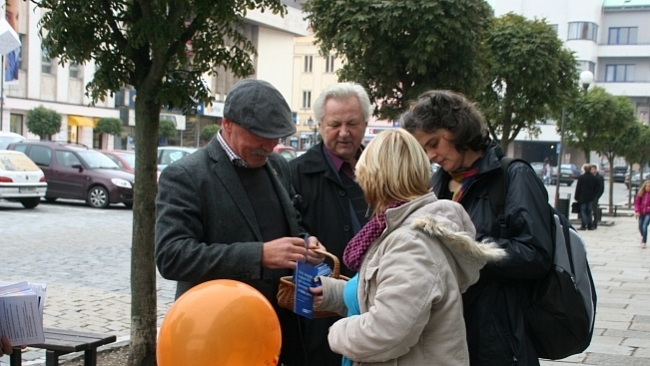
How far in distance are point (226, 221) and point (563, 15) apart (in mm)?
70420

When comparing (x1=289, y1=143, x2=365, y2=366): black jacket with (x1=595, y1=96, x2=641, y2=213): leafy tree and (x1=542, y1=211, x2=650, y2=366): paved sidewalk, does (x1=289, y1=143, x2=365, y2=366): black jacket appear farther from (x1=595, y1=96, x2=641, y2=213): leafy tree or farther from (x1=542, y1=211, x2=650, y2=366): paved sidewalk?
(x1=595, y1=96, x2=641, y2=213): leafy tree

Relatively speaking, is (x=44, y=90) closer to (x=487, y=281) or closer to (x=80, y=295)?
(x=80, y=295)

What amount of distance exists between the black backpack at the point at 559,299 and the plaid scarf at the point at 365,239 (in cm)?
67

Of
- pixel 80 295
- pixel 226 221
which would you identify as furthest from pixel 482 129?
pixel 80 295

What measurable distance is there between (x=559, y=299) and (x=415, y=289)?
88cm

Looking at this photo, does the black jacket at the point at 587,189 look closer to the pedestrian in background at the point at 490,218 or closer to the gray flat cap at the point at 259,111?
the pedestrian in background at the point at 490,218

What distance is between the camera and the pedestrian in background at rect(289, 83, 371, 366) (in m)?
3.49

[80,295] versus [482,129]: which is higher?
[482,129]

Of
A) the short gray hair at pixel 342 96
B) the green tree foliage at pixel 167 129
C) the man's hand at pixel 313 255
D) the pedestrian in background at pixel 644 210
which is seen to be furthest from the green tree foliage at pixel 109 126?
the man's hand at pixel 313 255

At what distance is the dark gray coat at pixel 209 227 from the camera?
2912 mm

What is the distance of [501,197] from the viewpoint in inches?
122

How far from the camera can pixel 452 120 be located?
322cm

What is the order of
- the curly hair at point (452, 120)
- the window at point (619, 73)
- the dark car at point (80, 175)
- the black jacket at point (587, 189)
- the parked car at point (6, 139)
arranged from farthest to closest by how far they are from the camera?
the window at point (619, 73) < the parked car at point (6, 139) < the black jacket at point (587, 189) < the dark car at point (80, 175) < the curly hair at point (452, 120)

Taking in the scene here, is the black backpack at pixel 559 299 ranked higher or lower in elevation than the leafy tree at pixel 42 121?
lower
